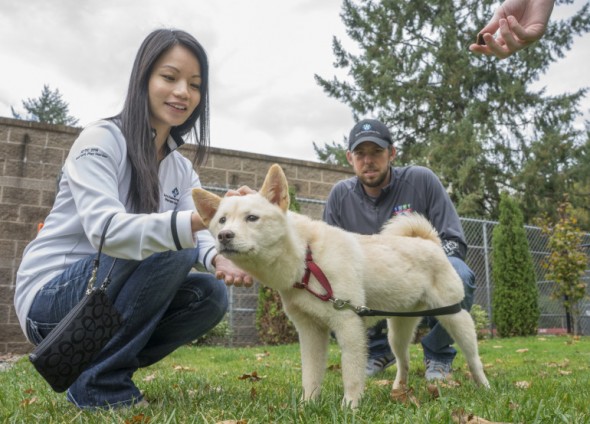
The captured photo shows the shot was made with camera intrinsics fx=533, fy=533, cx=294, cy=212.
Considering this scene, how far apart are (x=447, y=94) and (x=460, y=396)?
18.0m

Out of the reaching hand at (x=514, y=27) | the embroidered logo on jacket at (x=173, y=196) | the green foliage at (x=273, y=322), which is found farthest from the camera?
the green foliage at (x=273, y=322)

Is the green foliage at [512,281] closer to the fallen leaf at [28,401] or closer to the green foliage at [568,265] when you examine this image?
the green foliage at [568,265]

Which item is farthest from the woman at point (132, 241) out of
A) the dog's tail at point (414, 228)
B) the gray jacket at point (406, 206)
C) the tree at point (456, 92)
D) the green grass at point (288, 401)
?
the tree at point (456, 92)

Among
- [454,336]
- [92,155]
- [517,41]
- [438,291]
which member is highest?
[517,41]

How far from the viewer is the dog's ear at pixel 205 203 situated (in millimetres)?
2459

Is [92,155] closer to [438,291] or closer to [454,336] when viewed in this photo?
[438,291]

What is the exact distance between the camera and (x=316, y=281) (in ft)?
8.57

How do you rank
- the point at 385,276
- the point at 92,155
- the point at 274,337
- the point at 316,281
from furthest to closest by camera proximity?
1. the point at 274,337
2. the point at 385,276
3. the point at 316,281
4. the point at 92,155

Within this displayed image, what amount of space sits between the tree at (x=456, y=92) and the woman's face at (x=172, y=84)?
15.8 meters

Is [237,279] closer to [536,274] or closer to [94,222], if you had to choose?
[94,222]

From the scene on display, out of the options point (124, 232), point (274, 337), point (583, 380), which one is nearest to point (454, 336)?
point (583, 380)

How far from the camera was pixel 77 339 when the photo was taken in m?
2.09

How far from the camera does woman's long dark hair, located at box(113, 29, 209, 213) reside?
2535 mm

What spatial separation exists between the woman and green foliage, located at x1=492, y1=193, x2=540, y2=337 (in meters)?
8.46
